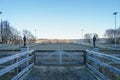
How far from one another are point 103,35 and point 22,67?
136282mm

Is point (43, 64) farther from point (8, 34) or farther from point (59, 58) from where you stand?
point (8, 34)

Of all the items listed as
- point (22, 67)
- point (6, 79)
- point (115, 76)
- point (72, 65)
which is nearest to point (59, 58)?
point (72, 65)

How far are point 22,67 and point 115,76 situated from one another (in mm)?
4220

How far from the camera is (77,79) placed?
9227 millimetres

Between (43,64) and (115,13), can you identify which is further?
(115,13)

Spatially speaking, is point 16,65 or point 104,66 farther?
point 16,65

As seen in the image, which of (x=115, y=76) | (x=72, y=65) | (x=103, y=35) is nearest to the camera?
(x=115, y=76)

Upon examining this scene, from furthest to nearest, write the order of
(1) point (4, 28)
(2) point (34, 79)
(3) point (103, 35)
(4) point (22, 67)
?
(3) point (103, 35) < (1) point (4, 28) < (4) point (22, 67) < (2) point (34, 79)

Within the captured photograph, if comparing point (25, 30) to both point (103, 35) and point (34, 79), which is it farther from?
point (34, 79)

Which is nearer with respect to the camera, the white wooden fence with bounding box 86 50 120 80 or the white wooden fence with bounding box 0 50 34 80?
the white wooden fence with bounding box 0 50 34 80

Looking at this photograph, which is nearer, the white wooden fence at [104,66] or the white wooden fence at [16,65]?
the white wooden fence at [16,65]

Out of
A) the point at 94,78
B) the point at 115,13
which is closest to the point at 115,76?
the point at 94,78

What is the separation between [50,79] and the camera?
915cm

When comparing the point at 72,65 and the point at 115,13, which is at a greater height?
the point at 115,13
